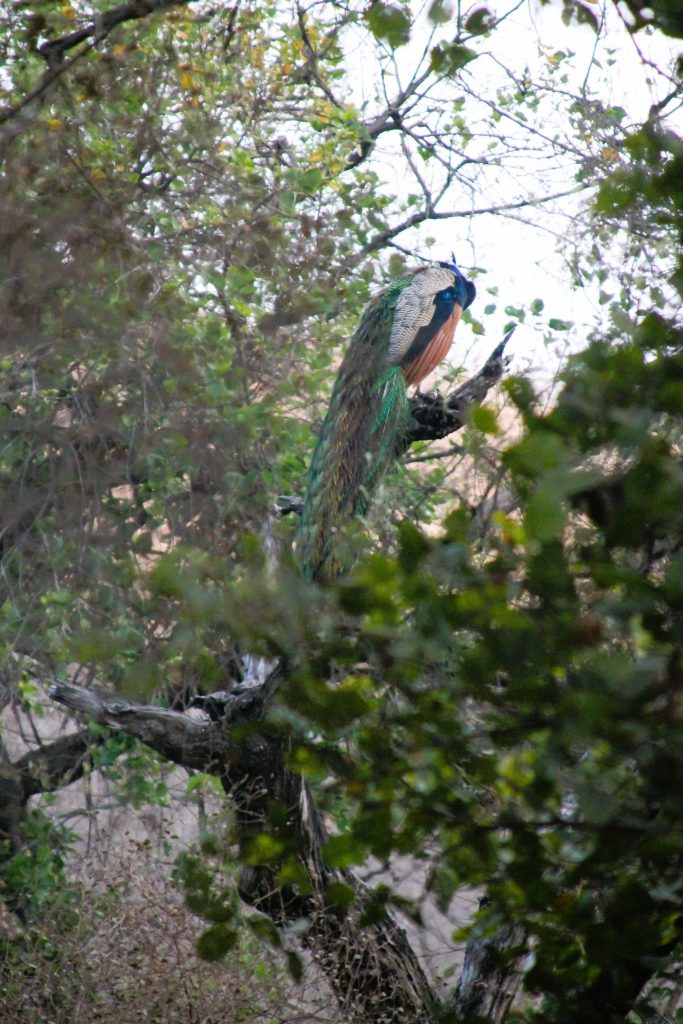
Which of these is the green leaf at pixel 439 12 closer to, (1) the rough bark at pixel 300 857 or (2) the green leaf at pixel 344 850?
(2) the green leaf at pixel 344 850

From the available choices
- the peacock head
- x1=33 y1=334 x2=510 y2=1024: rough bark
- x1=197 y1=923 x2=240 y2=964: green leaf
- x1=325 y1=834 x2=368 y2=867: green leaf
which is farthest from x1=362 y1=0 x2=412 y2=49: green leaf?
the peacock head

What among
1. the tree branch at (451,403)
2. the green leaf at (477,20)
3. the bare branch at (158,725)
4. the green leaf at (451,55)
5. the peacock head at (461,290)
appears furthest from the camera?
the peacock head at (461,290)

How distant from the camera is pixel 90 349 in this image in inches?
183

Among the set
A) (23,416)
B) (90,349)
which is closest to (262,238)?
(90,349)

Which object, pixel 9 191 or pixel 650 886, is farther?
pixel 9 191

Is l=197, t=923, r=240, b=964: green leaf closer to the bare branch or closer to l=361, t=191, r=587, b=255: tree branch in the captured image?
the bare branch

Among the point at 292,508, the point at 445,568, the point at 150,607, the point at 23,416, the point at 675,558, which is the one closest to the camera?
the point at 675,558

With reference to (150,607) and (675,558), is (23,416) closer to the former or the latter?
(150,607)

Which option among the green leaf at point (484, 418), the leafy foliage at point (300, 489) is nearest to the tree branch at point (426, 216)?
the leafy foliage at point (300, 489)

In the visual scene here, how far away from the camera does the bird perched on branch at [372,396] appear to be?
4.16 meters

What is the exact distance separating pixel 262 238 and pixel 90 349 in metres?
0.89

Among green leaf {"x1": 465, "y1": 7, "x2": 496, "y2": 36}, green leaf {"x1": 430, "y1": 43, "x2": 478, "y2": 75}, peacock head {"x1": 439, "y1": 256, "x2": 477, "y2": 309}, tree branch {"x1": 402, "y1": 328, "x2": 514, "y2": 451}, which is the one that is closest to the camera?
green leaf {"x1": 465, "y1": 7, "x2": 496, "y2": 36}

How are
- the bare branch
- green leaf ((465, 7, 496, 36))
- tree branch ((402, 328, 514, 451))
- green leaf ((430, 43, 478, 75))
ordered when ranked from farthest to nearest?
tree branch ((402, 328, 514, 451)) < the bare branch < green leaf ((430, 43, 478, 75)) < green leaf ((465, 7, 496, 36))

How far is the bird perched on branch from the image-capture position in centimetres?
416
